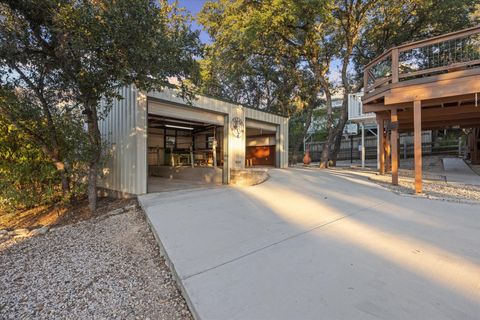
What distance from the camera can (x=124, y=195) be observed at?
21.3ft

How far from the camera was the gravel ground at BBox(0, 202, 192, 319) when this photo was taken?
6.96 ft

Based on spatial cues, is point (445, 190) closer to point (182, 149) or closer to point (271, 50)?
point (271, 50)

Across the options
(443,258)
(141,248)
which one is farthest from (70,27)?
(443,258)

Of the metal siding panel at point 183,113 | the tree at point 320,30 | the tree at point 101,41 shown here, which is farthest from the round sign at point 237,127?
the tree at point 101,41

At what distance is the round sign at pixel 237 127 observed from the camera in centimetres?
881

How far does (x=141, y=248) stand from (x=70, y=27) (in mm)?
3440

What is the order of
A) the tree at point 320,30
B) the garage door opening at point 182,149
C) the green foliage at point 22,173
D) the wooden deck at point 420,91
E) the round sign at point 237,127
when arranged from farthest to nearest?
the garage door opening at point 182,149
the tree at point 320,30
the round sign at point 237,127
the green foliage at point 22,173
the wooden deck at point 420,91

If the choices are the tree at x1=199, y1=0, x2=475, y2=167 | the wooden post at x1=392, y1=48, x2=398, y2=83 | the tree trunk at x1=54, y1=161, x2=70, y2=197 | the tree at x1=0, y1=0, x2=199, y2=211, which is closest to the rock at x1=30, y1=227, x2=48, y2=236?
the tree trunk at x1=54, y1=161, x2=70, y2=197

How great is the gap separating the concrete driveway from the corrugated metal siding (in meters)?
1.74

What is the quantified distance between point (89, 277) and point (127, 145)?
4.21 metres

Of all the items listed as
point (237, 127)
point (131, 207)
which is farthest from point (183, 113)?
point (131, 207)

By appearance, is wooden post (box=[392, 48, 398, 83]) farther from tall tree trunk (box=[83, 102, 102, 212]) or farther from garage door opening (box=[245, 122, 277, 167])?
tall tree trunk (box=[83, 102, 102, 212])

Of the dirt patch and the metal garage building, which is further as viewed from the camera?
the metal garage building

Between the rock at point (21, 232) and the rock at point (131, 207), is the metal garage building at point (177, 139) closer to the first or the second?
the rock at point (131, 207)
